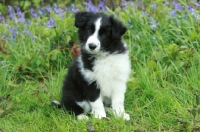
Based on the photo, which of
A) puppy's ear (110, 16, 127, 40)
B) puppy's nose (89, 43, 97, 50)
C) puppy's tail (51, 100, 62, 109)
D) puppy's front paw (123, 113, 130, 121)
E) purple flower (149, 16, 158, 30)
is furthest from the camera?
purple flower (149, 16, 158, 30)

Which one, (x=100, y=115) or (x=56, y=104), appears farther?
(x=56, y=104)

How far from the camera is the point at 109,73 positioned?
4395mm

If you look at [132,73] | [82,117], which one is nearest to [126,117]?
[82,117]

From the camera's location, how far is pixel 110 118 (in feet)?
14.3

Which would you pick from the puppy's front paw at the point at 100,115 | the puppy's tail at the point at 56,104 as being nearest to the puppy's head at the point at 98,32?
the puppy's front paw at the point at 100,115

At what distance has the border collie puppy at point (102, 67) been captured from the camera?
14.0 feet

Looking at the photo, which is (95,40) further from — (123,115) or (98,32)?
(123,115)

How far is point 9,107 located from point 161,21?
8.87 feet

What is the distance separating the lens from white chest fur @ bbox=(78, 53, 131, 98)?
4391 mm

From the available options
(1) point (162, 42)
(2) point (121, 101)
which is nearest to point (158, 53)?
(1) point (162, 42)

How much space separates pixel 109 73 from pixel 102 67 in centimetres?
10

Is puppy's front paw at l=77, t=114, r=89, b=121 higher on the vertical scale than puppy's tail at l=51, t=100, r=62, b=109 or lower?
lower

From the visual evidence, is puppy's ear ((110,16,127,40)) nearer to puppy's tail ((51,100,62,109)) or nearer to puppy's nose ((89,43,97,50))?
puppy's nose ((89,43,97,50))

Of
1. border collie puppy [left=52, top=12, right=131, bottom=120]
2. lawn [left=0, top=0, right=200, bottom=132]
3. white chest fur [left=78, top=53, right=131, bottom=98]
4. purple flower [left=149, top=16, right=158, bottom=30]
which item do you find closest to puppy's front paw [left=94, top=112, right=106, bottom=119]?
border collie puppy [left=52, top=12, right=131, bottom=120]
